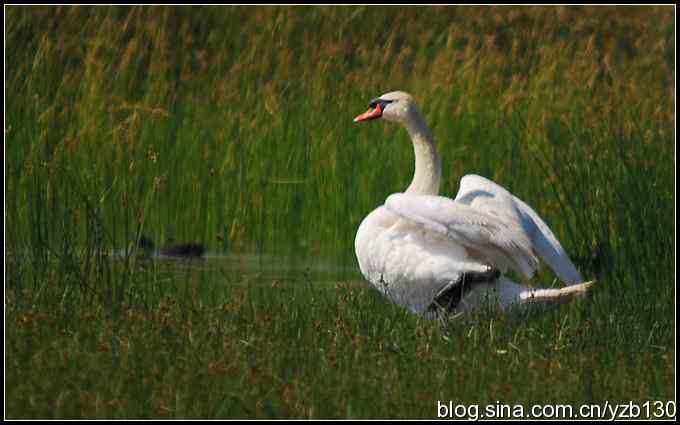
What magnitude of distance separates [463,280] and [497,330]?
1.49 feet

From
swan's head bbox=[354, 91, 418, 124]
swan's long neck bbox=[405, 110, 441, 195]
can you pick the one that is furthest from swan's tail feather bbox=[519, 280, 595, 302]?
swan's head bbox=[354, 91, 418, 124]

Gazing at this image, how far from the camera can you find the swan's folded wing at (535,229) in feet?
21.2

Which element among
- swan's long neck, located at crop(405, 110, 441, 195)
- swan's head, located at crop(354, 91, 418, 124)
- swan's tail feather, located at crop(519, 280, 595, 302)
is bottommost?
swan's tail feather, located at crop(519, 280, 595, 302)

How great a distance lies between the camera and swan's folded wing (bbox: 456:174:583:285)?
21.2ft

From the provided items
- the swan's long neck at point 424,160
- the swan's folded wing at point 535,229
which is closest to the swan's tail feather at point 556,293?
the swan's folded wing at point 535,229

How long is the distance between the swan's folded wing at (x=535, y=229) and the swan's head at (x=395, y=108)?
2.10 feet

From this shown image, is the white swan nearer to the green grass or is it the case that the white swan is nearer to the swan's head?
the green grass

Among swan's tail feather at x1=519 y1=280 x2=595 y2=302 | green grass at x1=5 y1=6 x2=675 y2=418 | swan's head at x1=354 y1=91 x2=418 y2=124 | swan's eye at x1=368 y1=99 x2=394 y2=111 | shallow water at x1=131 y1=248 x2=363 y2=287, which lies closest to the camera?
green grass at x1=5 y1=6 x2=675 y2=418

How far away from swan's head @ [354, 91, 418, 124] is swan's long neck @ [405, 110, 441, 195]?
36mm

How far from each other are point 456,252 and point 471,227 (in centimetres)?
29

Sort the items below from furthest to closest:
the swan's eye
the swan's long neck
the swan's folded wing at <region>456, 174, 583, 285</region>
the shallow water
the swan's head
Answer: the shallow water, the swan's eye, the swan's head, the swan's long neck, the swan's folded wing at <region>456, 174, 583, 285</region>

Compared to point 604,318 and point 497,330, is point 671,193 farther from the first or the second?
point 497,330

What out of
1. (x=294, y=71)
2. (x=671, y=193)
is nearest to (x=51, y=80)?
(x=294, y=71)

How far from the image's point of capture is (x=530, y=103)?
31.3 ft
